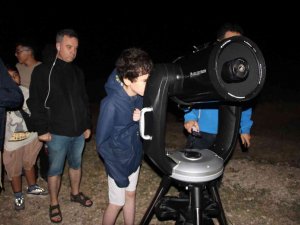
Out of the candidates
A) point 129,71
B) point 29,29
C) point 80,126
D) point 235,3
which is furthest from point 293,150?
point 235,3

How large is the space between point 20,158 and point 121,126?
1860 millimetres

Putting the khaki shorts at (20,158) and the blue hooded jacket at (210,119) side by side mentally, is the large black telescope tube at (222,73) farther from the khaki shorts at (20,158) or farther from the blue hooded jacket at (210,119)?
the khaki shorts at (20,158)

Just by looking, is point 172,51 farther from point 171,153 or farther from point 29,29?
point 171,153

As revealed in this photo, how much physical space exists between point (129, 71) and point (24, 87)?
218 centimetres

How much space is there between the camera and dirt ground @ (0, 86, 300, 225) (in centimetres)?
368

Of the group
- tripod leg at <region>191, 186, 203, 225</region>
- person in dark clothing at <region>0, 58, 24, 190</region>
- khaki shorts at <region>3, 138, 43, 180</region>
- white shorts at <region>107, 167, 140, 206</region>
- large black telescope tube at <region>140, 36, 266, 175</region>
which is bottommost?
khaki shorts at <region>3, 138, 43, 180</region>

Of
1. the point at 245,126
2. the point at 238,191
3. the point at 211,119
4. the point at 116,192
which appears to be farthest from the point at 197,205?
the point at 238,191

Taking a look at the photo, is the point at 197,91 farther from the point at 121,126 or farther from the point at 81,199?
the point at 81,199

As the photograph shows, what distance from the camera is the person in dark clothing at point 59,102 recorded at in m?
3.22

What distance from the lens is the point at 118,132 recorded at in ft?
8.23

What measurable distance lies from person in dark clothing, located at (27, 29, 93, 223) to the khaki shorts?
54 centimetres

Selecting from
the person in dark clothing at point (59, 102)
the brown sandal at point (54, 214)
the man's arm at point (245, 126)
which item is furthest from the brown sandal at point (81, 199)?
the man's arm at point (245, 126)

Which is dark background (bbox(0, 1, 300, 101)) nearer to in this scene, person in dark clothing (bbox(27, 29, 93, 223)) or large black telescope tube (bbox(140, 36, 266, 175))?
person in dark clothing (bbox(27, 29, 93, 223))

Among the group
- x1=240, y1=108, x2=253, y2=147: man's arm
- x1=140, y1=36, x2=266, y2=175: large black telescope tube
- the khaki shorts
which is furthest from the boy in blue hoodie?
the khaki shorts
